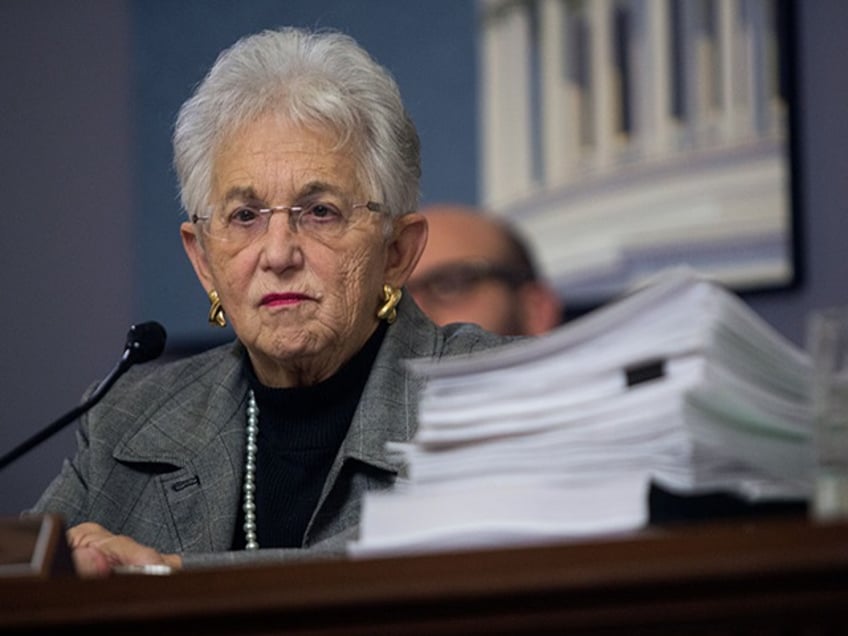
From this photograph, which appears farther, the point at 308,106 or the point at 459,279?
the point at 459,279

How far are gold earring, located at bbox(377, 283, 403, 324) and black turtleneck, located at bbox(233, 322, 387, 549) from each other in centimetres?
2

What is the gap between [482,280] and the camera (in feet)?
12.1

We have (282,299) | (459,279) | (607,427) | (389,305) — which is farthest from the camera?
(459,279)

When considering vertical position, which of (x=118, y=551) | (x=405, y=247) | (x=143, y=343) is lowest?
(x=118, y=551)

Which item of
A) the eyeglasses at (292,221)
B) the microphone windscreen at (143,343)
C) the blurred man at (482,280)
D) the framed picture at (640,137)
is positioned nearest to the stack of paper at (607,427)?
the microphone windscreen at (143,343)

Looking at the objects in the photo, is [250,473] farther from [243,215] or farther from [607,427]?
[607,427]

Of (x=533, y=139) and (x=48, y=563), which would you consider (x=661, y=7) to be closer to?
(x=533, y=139)

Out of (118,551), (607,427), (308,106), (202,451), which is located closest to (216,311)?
(202,451)

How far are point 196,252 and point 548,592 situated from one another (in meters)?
1.47

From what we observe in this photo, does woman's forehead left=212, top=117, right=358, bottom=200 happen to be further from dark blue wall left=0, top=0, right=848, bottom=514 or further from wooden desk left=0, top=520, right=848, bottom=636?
dark blue wall left=0, top=0, right=848, bottom=514

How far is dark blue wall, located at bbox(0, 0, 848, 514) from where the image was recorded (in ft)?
13.4

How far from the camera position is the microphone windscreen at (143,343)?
1.86 metres

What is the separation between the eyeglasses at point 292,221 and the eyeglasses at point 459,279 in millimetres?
1484

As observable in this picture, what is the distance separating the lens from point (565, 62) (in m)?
3.70
